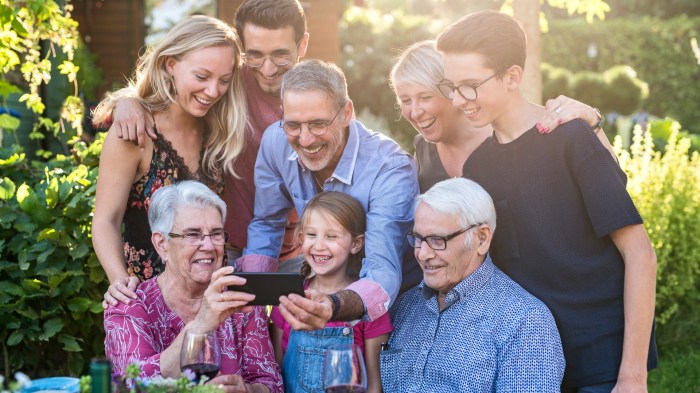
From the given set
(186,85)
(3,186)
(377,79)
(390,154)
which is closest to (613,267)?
(390,154)

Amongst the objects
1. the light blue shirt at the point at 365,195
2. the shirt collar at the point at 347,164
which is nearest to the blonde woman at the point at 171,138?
the light blue shirt at the point at 365,195

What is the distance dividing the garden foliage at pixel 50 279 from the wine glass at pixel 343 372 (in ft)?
7.18

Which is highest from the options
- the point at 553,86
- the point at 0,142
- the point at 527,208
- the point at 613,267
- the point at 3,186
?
the point at 553,86

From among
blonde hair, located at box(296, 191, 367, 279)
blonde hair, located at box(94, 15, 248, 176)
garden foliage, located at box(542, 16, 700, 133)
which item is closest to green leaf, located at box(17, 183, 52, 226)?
blonde hair, located at box(94, 15, 248, 176)

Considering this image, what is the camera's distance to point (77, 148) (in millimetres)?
5035

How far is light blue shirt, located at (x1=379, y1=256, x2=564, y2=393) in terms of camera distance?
2.86 metres

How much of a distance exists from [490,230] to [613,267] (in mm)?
440

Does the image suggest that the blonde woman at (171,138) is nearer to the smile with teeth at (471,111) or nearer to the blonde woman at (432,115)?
the blonde woman at (432,115)

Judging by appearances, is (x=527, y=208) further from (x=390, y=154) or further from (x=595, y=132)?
(x=390, y=154)

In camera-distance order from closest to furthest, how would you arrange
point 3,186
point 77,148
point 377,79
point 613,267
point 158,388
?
1. point 158,388
2. point 613,267
3. point 3,186
4. point 77,148
5. point 377,79

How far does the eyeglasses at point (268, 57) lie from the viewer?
3.84 metres

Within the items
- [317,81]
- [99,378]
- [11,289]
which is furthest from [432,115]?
[11,289]

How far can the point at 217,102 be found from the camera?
378cm

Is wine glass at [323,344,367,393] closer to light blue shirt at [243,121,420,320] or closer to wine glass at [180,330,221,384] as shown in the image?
wine glass at [180,330,221,384]
